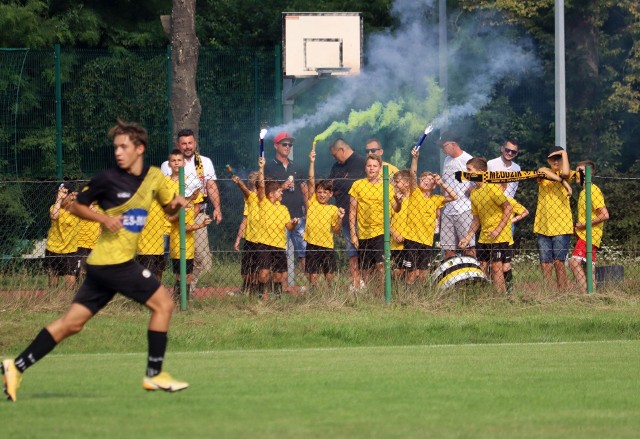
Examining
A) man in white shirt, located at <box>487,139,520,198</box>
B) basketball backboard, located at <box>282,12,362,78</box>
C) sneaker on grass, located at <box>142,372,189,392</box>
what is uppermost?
basketball backboard, located at <box>282,12,362,78</box>

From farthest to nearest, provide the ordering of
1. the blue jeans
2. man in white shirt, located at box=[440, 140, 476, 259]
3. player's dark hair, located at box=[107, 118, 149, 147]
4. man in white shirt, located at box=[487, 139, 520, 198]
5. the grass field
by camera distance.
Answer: man in white shirt, located at box=[487, 139, 520, 198] → the blue jeans → man in white shirt, located at box=[440, 140, 476, 259] → player's dark hair, located at box=[107, 118, 149, 147] → the grass field

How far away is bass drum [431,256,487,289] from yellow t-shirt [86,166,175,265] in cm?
695

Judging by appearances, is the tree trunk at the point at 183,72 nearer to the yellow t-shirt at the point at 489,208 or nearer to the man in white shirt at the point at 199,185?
the man in white shirt at the point at 199,185

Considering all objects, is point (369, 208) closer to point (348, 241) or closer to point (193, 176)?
point (348, 241)

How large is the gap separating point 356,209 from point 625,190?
641cm

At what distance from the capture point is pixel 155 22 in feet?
111

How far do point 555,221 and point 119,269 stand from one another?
8404mm

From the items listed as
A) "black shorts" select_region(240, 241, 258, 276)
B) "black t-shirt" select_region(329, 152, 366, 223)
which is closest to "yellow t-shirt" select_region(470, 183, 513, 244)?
"black t-shirt" select_region(329, 152, 366, 223)

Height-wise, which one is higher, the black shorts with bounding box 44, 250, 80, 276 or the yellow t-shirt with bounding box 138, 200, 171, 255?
the yellow t-shirt with bounding box 138, 200, 171, 255

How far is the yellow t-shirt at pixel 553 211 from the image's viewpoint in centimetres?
1680

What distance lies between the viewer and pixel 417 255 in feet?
54.9

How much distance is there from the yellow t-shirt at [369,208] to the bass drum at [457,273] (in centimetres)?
90

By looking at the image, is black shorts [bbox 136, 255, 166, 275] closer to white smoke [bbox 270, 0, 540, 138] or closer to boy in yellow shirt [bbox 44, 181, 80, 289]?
boy in yellow shirt [bbox 44, 181, 80, 289]

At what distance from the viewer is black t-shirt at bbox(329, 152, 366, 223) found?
57.1 ft
